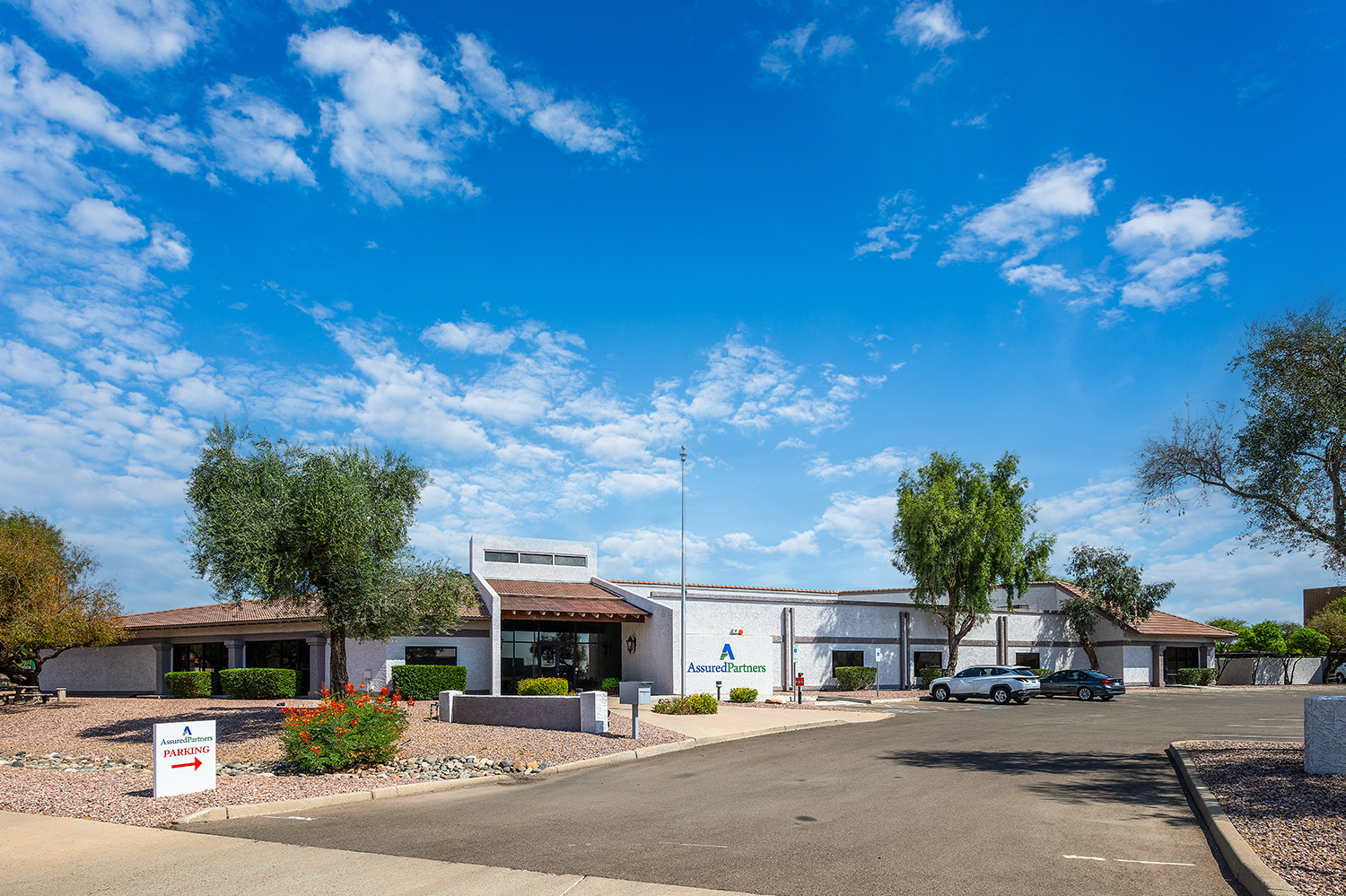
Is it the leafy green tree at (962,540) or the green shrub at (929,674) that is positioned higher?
the leafy green tree at (962,540)

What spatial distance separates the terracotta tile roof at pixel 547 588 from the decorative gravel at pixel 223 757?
9383 mm

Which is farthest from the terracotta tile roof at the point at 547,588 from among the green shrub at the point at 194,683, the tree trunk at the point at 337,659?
the tree trunk at the point at 337,659

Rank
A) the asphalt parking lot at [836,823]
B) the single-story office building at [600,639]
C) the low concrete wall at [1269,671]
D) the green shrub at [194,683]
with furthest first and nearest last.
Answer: the low concrete wall at [1269,671] < the green shrub at [194,683] < the single-story office building at [600,639] < the asphalt parking lot at [836,823]

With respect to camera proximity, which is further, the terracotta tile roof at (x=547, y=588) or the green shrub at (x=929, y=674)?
the green shrub at (x=929, y=674)

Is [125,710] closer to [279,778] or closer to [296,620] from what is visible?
[296,620]

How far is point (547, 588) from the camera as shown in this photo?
39406 millimetres

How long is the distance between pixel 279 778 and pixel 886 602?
34.6 meters

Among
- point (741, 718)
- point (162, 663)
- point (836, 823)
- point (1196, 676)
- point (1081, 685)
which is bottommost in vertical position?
point (1196, 676)

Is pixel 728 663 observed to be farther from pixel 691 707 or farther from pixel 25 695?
pixel 25 695

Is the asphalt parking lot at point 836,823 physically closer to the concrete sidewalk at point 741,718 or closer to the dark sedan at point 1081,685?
the concrete sidewalk at point 741,718

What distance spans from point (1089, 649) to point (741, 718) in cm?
3102

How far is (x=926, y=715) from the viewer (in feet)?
95.5

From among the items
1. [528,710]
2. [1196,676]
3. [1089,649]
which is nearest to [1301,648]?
[1196,676]

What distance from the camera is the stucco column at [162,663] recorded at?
38.4 meters
